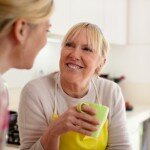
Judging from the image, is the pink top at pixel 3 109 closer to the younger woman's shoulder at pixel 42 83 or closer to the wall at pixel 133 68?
the younger woman's shoulder at pixel 42 83

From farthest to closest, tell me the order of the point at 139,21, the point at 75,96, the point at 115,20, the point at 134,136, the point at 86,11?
the point at 139,21 → the point at 115,20 → the point at 134,136 → the point at 86,11 → the point at 75,96

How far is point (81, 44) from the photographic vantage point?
1.41 metres

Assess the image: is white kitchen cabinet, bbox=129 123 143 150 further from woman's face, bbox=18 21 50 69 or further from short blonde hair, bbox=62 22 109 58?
woman's face, bbox=18 21 50 69

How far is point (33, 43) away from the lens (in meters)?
0.78

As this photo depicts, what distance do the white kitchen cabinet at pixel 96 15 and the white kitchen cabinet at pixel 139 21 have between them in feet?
0.26

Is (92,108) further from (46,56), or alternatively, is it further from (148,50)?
(148,50)

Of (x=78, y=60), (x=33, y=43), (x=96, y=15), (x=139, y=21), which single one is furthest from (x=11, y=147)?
(x=139, y=21)

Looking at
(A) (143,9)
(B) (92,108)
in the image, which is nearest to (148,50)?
(A) (143,9)

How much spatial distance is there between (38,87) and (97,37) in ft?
1.16

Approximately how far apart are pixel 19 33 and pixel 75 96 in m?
0.74

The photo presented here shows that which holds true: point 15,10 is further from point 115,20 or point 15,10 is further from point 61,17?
point 115,20

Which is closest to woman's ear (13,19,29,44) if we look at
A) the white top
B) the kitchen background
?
the white top

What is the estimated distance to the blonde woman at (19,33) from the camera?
69 centimetres

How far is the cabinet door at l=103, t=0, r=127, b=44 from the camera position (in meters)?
2.91
